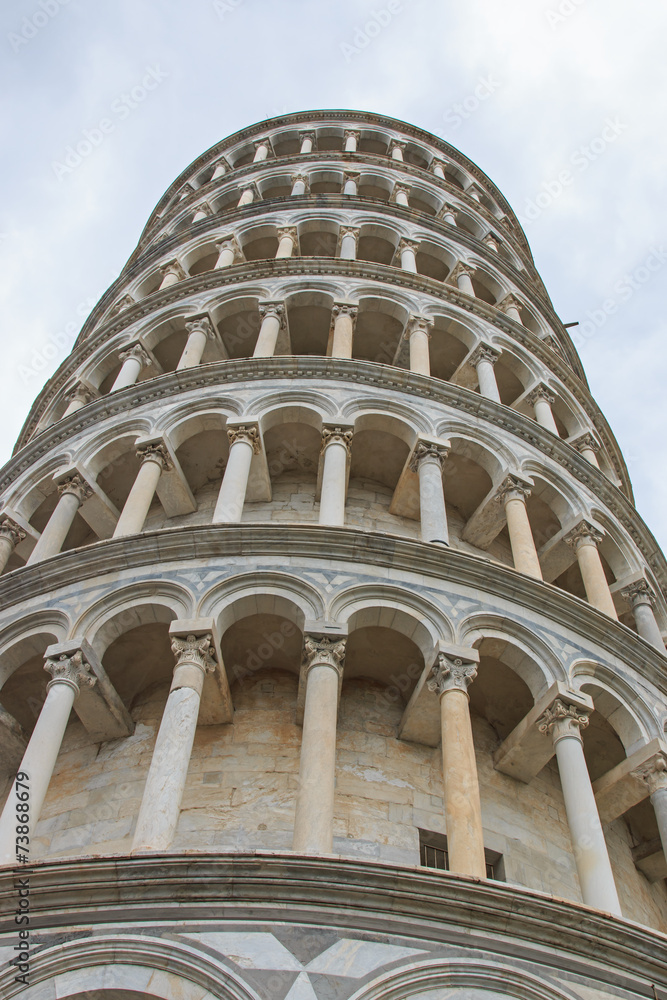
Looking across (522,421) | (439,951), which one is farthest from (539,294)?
(439,951)

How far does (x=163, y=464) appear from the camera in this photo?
15.0 meters

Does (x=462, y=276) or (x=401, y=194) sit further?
(x=401, y=194)

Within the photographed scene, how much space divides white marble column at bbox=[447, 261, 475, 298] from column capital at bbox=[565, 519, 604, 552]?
8.54 m

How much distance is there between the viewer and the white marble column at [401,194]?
2609 cm

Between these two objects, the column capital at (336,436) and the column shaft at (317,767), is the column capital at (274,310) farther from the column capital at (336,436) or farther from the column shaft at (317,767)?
the column shaft at (317,767)

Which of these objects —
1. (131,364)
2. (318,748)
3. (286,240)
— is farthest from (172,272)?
(318,748)

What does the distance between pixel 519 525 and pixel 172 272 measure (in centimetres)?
1225

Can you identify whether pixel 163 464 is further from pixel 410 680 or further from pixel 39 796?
pixel 39 796

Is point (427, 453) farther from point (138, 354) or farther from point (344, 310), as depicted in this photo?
point (138, 354)

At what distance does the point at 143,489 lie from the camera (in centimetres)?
1425

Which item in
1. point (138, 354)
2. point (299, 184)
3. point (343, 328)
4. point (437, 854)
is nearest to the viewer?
point (437, 854)

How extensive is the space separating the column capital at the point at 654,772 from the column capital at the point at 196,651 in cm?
512

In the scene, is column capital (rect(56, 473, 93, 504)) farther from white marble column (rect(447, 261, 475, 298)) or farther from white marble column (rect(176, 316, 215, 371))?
white marble column (rect(447, 261, 475, 298))

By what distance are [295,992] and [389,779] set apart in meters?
3.84
